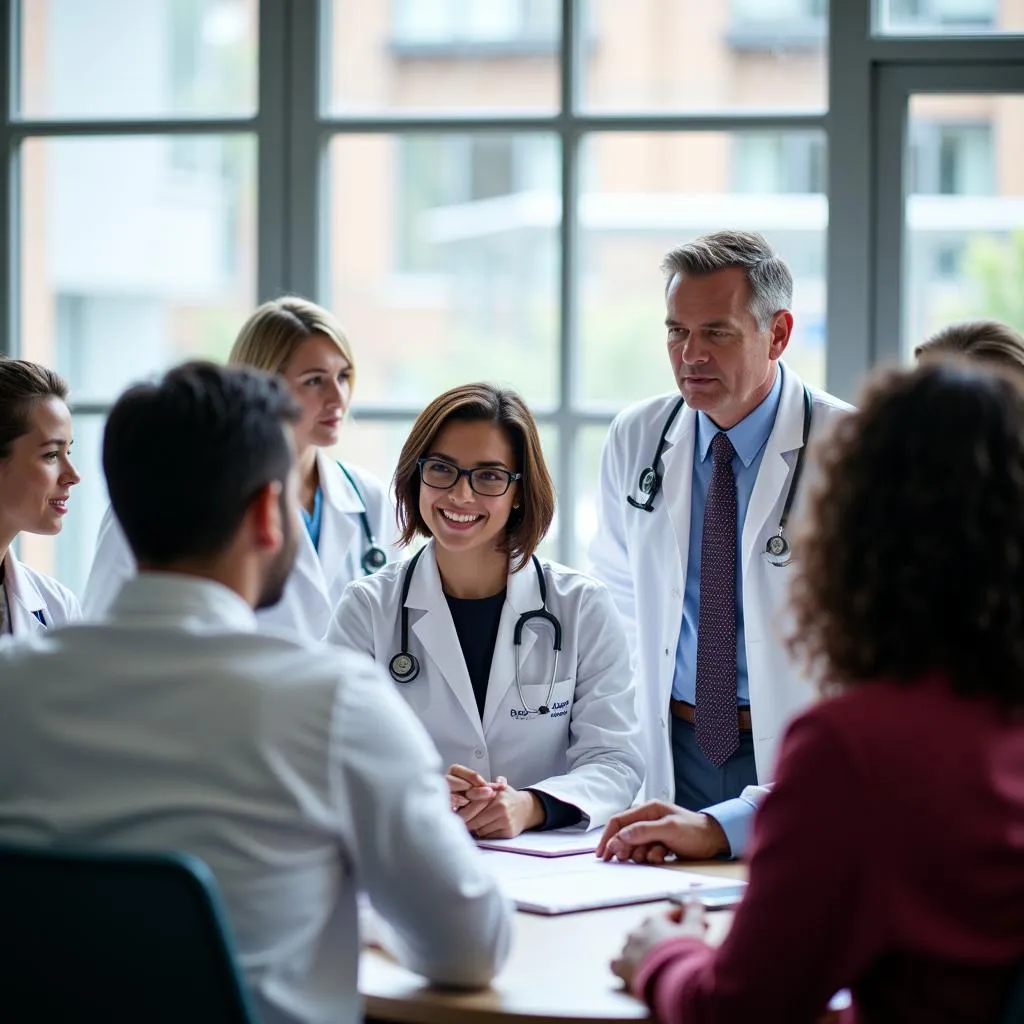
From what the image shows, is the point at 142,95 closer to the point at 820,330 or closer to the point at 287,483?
the point at 820,330

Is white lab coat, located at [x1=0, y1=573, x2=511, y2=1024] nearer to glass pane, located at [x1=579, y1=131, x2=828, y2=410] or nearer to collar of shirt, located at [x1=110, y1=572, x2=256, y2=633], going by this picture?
collar of shirt, located at [x1=110, y1=572, x2=256, y2=633]

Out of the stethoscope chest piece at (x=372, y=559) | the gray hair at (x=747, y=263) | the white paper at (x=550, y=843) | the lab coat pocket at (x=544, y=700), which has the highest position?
the gray hair at (x=747, y=263)

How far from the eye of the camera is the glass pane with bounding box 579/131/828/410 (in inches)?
128

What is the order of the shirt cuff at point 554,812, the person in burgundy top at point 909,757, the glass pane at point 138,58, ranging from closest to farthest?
the person in burgundy top at point 909,757 < the shirt cuff at point 554,812 < the glass pane at point 138,58

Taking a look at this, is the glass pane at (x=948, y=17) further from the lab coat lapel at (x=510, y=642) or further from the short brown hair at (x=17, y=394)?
the short brown hair at (x=17, y=394)

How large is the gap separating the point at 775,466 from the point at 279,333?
1.10 meters

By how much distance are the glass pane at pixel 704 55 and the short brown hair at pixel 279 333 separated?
947 mm

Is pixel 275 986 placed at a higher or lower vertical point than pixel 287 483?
lower

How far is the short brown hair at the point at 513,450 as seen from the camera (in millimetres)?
2334

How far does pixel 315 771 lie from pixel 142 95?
3046 millimetres

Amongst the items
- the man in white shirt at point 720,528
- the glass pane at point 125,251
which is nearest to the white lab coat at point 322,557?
the glass pane at point 125,251

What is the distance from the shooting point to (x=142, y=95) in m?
3.76

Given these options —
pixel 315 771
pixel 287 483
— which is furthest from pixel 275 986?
pixel 287 483

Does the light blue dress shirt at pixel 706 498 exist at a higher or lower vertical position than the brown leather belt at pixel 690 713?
higher
